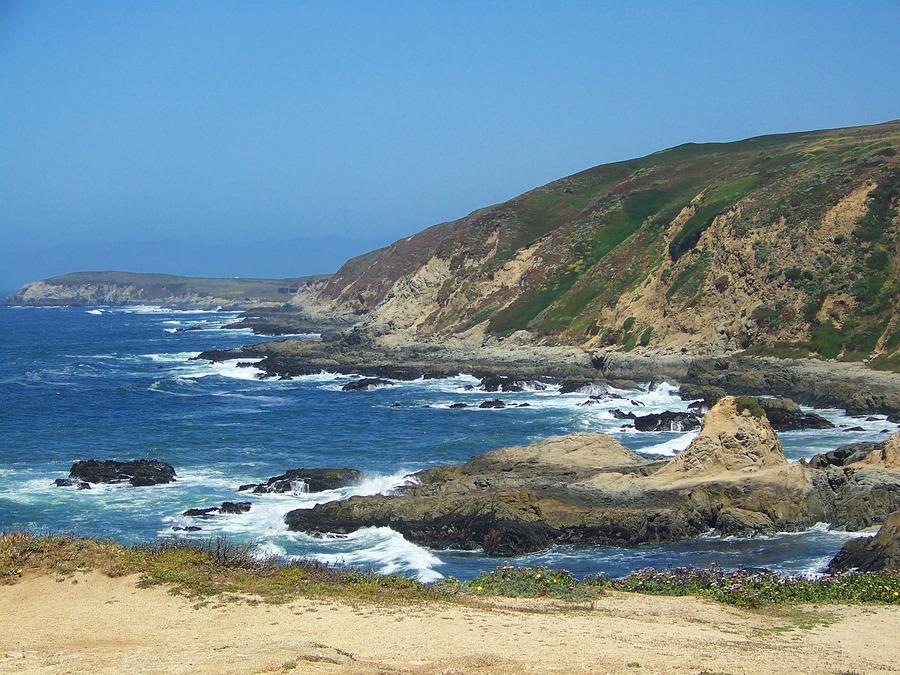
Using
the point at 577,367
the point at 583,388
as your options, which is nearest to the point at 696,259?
the point at 577,367

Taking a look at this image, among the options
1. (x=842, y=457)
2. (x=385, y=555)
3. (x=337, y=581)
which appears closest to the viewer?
(x=337, y=581)

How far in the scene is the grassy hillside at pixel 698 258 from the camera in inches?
2409

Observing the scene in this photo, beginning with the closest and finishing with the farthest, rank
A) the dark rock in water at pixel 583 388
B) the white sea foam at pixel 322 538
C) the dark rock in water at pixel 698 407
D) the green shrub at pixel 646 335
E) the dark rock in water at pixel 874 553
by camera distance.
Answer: the dark rock in water at pixel 874 553
the white sea foam at pixel 322 538
the dark rock in water at pixel 698 407
the dark rock in water at pixel 583 388
the green shrub at pixel 646 335

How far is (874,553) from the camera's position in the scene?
70.8ft

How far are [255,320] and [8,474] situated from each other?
9578cm

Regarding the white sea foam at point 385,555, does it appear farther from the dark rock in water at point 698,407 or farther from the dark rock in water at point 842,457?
the dark rock in water at point 698,407

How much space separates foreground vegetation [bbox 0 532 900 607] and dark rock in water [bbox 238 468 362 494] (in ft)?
46.0

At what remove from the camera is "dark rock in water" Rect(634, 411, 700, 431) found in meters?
44.5

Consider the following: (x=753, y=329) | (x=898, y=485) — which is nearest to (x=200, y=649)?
(x=898, y=485)

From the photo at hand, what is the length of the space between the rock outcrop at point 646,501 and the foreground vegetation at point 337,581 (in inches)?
280

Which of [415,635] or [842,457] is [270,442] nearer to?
[842,457]

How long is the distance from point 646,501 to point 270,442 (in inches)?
822

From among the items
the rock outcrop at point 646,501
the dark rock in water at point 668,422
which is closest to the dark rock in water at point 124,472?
the rock outcrop at point 646,501

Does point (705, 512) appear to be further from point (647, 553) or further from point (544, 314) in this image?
point (544, 314)
